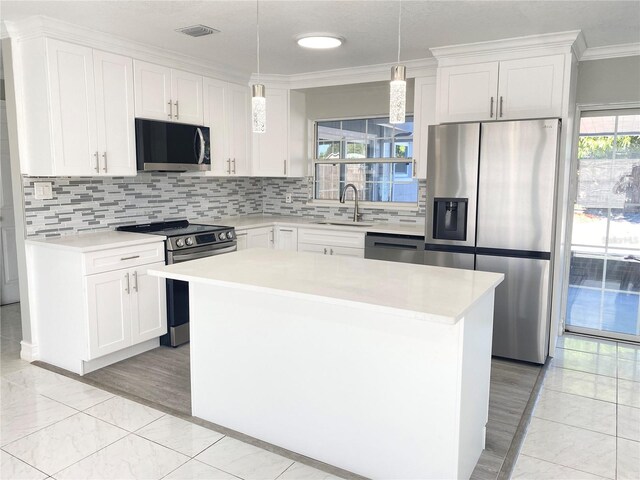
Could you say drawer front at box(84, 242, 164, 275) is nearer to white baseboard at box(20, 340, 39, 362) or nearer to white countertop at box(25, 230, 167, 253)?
white countertop at box(25, 230, 167, 253)

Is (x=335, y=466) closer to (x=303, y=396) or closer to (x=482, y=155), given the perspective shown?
(x=303, y=396)

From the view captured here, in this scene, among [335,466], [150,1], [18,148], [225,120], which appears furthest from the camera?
[225,120]

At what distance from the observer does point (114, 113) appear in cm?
375

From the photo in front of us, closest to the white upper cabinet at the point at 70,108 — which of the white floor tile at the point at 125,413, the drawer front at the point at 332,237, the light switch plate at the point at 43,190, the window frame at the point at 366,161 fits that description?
the light switch plate at the point at 43,190

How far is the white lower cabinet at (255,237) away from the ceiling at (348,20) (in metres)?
1.63

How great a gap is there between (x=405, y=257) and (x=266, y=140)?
1.99 metres

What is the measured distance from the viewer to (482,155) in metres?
3.66

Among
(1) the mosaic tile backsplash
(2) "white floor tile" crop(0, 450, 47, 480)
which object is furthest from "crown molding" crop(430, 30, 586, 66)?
(2) "white floor tile" crop(0, 450, 47, 480)

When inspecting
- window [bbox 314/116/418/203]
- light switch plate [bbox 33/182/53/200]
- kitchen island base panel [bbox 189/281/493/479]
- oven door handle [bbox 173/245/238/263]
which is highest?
window [bbox 314/116/418/203]

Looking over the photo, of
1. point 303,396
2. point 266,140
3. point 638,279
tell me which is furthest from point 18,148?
point 638,279

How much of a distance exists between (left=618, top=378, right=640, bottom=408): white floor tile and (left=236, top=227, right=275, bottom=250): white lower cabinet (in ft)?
10.5

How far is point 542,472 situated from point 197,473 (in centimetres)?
162

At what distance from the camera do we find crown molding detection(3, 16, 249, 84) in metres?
3.28

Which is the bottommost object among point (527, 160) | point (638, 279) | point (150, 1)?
point (638, 279)
